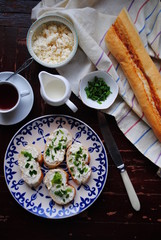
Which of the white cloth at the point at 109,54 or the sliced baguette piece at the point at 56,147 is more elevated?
the white cloth at the point at 109,54

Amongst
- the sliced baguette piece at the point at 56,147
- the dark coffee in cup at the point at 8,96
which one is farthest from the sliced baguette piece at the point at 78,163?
the dark coffee in cup at the point at 8,96

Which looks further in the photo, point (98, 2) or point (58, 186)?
point (98, 2)

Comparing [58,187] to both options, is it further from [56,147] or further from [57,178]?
[56,147]

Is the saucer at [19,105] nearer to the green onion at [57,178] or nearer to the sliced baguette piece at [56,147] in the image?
the sliced baguette piece at [56,147]

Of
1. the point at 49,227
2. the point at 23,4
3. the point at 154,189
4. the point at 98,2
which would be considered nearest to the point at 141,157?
the point at 154,189

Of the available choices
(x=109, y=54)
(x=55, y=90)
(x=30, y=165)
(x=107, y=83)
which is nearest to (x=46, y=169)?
(x=30, y=165)

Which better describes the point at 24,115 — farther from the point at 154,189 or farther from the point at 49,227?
the point at 154,189

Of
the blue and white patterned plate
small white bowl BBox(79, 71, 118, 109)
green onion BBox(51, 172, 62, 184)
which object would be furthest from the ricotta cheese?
green onion BBox(51, 172, 62, 184)
